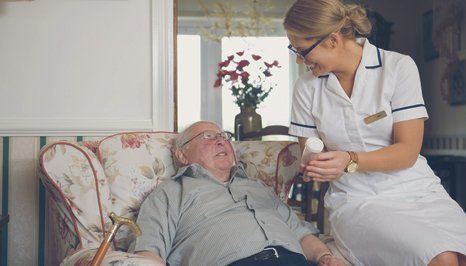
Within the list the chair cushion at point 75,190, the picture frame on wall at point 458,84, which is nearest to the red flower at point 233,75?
the chair cushion at point 75,190

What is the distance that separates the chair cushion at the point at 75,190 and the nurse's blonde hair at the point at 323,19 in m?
0.81

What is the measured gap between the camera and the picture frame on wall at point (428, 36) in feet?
16.0

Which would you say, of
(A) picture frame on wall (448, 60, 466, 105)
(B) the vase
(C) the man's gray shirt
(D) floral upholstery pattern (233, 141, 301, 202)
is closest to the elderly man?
(C) the man's gray shirt

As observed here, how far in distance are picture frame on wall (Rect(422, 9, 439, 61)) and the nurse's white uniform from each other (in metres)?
3.41

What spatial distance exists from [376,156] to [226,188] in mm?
547

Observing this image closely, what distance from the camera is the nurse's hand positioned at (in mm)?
1523

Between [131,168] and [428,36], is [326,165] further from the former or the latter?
[428,36]

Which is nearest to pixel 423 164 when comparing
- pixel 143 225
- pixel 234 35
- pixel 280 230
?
pixel 280 230

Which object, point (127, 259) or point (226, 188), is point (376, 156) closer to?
point (226, 188)

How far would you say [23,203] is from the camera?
229 centimetres

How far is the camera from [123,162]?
6.16ft

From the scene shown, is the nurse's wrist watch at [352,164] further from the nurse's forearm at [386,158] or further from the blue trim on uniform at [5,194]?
the blue trim on uniform at [5,194]

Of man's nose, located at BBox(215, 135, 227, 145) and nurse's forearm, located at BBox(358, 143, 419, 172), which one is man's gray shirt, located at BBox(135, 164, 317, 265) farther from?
nurse's forearm, located at BBox(358, 143, 419, 172)

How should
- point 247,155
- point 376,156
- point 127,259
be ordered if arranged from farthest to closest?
point 247,155 < point 376,156 < point 127,259
